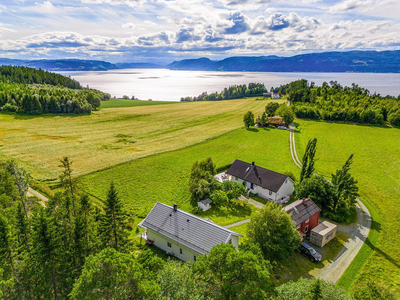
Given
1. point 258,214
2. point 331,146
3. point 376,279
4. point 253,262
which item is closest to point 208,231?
point 258,214

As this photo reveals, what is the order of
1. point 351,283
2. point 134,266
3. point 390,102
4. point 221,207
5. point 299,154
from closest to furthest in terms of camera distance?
point 134,266 → point 351,283 → point 221,207 → point 299,154 → point 390,102

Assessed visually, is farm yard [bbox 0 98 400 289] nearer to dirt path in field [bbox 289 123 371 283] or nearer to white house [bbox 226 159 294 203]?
dirt path in field [bbox 289 123 371 283]

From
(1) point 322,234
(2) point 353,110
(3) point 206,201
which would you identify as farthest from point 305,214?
(2) point 353,110

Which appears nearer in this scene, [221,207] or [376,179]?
[221,207]

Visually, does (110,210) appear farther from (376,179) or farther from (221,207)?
(376,179)

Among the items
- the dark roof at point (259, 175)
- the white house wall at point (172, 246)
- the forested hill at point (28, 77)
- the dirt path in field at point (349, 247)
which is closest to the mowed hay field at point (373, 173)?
the dirt path in field at point (349, 247)
